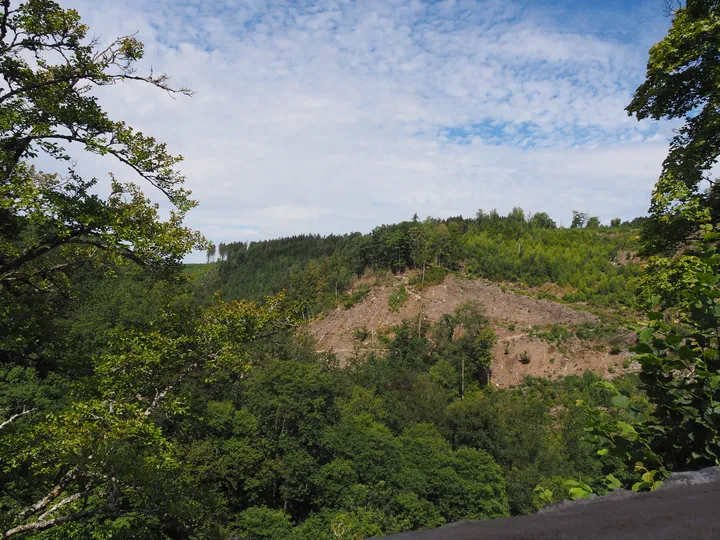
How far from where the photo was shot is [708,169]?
7125mm

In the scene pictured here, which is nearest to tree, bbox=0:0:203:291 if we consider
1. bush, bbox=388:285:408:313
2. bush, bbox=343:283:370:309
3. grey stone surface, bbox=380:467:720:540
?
grey stone surface, bbox=380:467:720:540

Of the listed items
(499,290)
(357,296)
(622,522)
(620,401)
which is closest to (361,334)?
(357,296)

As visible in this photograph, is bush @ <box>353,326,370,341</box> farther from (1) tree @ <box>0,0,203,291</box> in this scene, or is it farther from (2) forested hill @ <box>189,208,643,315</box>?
(1) tree @ <box>0,0,203,291</box>

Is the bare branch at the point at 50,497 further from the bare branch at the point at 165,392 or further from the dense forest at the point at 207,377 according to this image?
the bare branch at the point at 165,392

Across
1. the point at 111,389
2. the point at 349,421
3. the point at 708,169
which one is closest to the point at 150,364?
the point at 111,389

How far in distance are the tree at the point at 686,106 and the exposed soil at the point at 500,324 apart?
45.6 meters

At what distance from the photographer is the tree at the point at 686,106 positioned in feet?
22.3

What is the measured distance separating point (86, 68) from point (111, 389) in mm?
4767

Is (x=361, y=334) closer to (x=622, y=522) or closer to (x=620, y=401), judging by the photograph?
(x=620, y=401)

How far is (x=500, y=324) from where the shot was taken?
61.8 m

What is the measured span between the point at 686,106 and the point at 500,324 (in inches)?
2245

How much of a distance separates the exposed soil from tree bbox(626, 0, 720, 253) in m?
45.6

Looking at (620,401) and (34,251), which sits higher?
(34,251)

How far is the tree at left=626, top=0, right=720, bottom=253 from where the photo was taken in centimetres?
680
